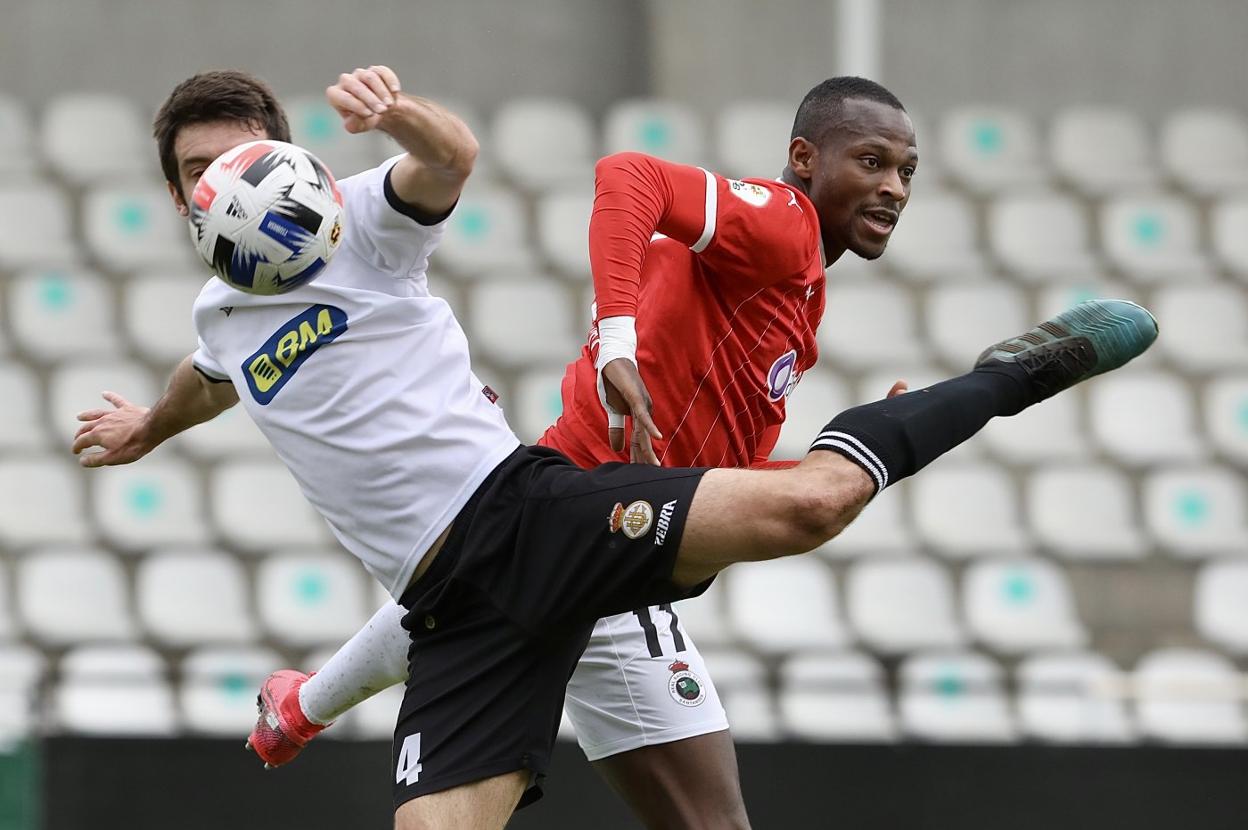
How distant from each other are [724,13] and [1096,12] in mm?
2566

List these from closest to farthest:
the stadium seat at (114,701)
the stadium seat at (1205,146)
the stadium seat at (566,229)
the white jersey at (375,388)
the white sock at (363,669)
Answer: the white jersey at (375,388) < the white sock at (363,669) < the stadium seat at (114,701) < the stadium seat at (566,229) < the stadium seat at (1205,146)

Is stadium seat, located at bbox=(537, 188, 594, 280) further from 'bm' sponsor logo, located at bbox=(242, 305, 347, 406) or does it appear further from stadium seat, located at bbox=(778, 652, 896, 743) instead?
'bm' sponsor logo, located at bbox=(242, 305, 347, 406)

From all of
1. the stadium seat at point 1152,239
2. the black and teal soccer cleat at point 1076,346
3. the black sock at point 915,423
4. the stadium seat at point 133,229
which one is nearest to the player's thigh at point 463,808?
the black sock at point 915,423

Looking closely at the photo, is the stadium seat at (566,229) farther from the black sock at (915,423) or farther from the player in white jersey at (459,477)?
the black sock at (915,423)

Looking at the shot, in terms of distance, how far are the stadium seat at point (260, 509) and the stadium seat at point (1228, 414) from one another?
5385 mm

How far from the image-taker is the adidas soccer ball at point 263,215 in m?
3.16

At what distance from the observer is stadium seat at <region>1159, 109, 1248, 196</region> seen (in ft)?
36.1

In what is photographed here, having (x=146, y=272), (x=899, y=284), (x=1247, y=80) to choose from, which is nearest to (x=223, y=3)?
(x=146, y=272)

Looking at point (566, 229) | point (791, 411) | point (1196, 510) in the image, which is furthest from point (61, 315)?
point (1196, 510)

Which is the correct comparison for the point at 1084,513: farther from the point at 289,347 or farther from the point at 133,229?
the point at 289,347

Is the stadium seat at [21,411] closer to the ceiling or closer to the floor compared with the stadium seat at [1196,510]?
closer to the ceiling

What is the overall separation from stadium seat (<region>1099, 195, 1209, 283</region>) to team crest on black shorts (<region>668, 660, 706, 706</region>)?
7160 mm

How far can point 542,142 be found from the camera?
35.2 ft

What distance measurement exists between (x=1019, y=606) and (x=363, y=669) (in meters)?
5.73
